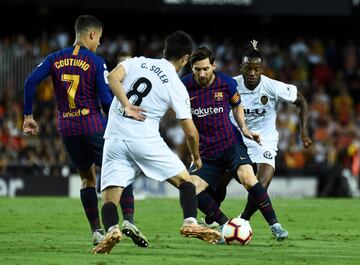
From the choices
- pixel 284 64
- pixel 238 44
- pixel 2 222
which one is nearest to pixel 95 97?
pixel 2 222

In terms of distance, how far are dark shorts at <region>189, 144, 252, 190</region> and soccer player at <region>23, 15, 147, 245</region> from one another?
1104mm

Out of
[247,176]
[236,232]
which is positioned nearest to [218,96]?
[247,176]

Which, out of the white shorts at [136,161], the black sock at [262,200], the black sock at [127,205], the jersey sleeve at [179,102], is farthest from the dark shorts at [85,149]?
the black sock at [262,200]

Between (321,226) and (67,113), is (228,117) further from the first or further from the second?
(321,226)

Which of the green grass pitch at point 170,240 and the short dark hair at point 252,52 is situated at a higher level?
the short dark hair at point 252,52

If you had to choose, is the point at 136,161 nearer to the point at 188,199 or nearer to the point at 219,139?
the point at 188,199

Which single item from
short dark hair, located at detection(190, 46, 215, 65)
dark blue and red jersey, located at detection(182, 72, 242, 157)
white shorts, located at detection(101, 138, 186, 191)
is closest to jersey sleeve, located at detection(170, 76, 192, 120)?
white shorts, located at detection(101, 138, 186, 191)

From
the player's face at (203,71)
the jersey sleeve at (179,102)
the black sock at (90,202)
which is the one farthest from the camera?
the player's face at (203,71)

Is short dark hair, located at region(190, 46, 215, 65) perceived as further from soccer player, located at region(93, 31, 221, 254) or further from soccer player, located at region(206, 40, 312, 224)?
soccer player, located at region(93, 31, 221, 254)

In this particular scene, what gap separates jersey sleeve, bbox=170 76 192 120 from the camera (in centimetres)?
938

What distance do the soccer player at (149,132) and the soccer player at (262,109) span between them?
2483mm

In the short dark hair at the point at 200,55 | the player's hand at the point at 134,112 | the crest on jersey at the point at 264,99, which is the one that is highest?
the short dark hair at the point at 200,55

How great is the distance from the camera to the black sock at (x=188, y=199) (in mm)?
9664

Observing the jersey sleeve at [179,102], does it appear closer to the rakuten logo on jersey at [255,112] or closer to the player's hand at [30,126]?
the player's hand at [30,126]
